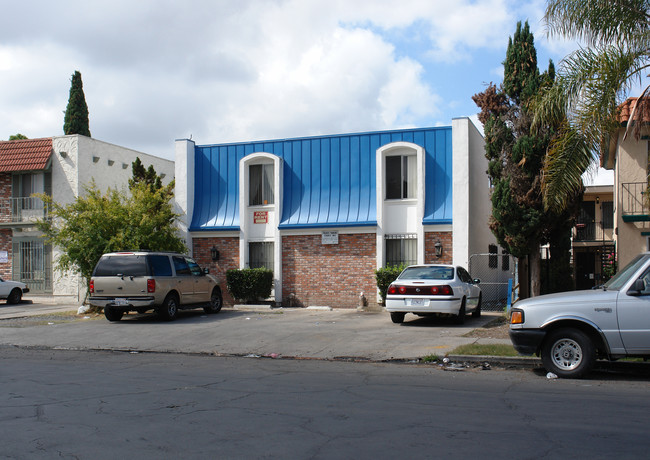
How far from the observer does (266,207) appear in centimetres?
2253

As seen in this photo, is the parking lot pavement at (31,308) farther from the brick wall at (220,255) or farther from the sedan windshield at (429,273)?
the sedan windshield at (429,273)

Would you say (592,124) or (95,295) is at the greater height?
(592,124)

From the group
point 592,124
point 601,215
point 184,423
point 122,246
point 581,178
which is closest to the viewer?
point 184,423

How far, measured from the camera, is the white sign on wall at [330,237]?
2125 centimetres

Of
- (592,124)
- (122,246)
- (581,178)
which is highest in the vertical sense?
(592,124)

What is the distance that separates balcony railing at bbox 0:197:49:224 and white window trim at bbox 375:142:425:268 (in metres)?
15.5

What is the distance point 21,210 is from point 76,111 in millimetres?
8149

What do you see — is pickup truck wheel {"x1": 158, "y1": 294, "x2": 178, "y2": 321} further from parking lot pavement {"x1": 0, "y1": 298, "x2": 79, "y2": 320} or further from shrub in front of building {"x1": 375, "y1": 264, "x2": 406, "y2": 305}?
shrub in front of building {"x1": 375, "y1": 264, "x2": 406, "y2": 305}

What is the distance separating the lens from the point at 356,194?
70.6ft

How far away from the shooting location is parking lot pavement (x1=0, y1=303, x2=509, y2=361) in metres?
12.0

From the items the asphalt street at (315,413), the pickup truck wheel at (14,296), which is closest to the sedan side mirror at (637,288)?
the asphalt street at (315,413)

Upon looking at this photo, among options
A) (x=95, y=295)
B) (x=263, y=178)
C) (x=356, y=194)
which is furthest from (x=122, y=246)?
(x=356, y=194)

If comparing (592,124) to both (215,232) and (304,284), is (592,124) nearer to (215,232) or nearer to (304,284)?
(304,284)

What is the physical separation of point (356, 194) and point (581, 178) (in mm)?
8912
